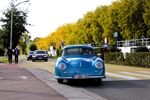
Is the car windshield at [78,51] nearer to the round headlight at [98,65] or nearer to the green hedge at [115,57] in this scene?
the round headlight at [98,65]

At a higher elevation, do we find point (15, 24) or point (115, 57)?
point (15, 24)

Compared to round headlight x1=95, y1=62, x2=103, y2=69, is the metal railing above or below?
above

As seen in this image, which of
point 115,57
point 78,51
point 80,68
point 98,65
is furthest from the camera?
point 115,57

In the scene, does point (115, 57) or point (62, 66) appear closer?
point (62, 66)

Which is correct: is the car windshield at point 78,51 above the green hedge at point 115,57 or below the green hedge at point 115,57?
above

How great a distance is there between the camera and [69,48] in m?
13.7

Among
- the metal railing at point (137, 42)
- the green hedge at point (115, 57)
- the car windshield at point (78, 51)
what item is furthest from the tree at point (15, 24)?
the car windshield at point (78, 51)

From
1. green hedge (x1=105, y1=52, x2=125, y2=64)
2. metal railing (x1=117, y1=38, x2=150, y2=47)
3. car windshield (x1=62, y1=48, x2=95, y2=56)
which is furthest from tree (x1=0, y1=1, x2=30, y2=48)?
car windshield (x1=62, y1=48, x2=95, y2=56)

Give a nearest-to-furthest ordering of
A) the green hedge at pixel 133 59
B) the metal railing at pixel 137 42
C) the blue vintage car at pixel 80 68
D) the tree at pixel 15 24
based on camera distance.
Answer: the blue vintage car at pixel 80 68
the green hedge at pixel 133 59
the metal railing at pixel 137 42
the tree at pixel 15 24

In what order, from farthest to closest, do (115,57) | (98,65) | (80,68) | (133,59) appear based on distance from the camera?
(115,57) → (133,59) → (98,65) → (80,68)

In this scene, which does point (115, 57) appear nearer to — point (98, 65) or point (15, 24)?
point (98, 65)

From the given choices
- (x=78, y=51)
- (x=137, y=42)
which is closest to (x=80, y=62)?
(x=78, y=51)

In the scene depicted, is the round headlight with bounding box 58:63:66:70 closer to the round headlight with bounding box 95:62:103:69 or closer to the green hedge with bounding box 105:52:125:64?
the round headlight with bounding box 95:62:103:69

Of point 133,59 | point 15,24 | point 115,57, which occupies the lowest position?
point 133,59
